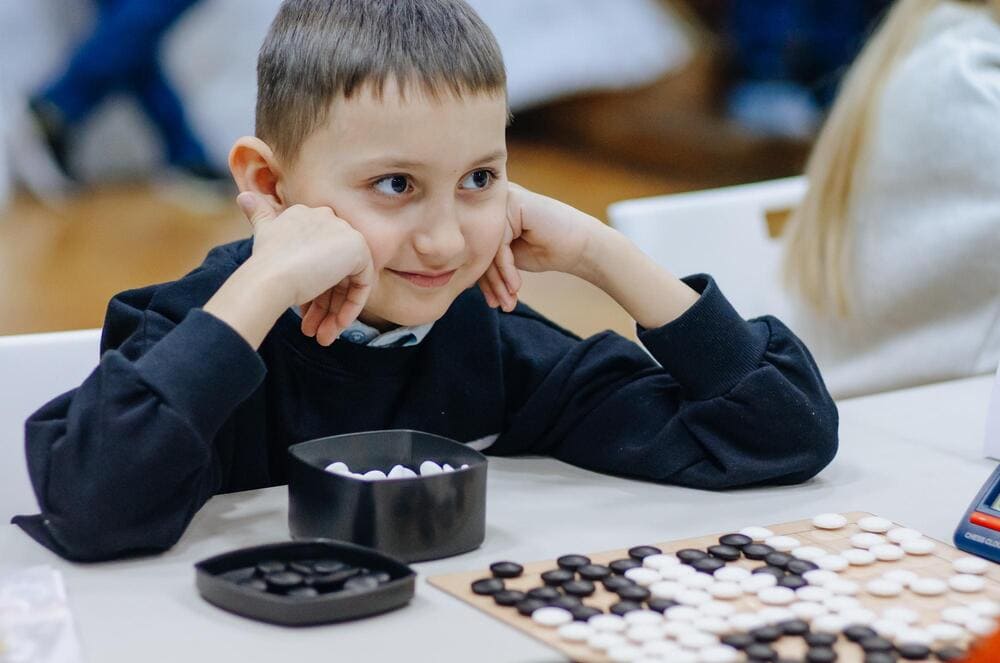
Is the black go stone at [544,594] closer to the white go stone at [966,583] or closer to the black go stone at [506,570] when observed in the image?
the black go stone at [506,570]

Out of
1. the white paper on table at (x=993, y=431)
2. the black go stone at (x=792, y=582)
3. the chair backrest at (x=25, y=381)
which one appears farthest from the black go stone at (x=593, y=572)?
the chair backrest at (x=25, y=381)

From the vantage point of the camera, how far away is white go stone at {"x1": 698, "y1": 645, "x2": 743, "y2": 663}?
782 mm

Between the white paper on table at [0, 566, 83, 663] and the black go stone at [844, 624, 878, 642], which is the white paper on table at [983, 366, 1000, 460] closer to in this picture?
the black go stone at [844, 624, 878, 642]

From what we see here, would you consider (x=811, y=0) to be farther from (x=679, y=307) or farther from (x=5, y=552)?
(x=5, y=552)

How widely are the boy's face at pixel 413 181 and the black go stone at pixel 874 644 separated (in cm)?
43

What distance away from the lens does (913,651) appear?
79 centimetres

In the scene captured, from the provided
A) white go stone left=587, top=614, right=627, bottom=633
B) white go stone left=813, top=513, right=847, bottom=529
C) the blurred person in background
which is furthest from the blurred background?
white go stone left=587, top=614, right=627, bottom=633

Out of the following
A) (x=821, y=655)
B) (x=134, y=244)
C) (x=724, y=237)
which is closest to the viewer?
(x=821, y=655)

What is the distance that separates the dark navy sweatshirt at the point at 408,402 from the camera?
0.96 meters

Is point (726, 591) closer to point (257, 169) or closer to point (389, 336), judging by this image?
point (389, 336)

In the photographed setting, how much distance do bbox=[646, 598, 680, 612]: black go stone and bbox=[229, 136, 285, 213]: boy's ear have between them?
1.51 ft

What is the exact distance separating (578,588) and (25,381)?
0.60 m

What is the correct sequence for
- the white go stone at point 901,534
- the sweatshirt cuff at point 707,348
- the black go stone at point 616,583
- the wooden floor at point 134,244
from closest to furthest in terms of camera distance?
the black go stone at point 616,583 → the white go stone at point 901,534 → the sweatshirt cuff at point 707,348 → the wooden floor at point 134,244

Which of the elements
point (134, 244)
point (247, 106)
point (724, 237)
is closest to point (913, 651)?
point (724, 237)
